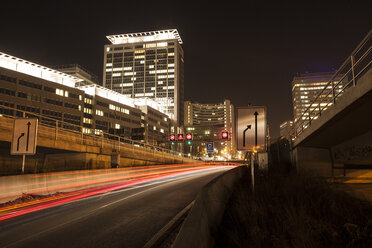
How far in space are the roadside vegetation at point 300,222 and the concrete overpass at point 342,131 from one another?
9.11ft

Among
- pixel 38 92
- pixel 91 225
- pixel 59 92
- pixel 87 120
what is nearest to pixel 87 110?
pixel 87 120

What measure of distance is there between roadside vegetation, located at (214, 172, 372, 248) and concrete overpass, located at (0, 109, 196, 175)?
14.2 meters

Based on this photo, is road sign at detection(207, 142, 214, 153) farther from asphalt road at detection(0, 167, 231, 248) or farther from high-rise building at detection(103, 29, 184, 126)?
high-rise building at detection(103, 29, 184, 126)

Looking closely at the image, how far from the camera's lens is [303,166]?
15.4m

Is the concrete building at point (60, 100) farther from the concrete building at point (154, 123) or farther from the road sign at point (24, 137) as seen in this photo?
the road sign at point (24, 137)

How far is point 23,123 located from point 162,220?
8880mm

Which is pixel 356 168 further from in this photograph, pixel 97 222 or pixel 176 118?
pixel 176 118

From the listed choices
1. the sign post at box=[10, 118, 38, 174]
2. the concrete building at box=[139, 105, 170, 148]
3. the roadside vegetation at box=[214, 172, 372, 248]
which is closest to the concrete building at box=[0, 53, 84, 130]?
the concrete building at box=[139, 105, 170, 148]

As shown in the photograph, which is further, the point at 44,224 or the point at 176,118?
the point at 176,118

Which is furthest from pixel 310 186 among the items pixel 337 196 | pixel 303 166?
pixel 303 166

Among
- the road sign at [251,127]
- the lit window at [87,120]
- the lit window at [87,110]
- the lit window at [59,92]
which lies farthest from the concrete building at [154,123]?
the road sign at [251,127]

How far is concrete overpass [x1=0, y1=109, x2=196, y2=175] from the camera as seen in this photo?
18391 millimetres

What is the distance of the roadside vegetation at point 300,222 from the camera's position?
21.1 feet

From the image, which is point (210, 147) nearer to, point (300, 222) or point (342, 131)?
point (342, 131)
